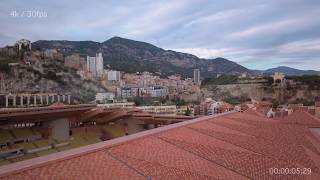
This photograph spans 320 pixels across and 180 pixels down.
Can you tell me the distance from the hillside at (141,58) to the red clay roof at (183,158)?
8451 cm

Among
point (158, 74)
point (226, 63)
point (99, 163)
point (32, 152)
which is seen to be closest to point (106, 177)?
point (99, 163)

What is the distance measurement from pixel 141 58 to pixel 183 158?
116m

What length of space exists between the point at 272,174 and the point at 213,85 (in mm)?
81357

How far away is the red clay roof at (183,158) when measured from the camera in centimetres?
612

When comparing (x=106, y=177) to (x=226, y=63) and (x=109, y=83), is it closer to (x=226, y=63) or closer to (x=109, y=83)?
(x=109, y=83)

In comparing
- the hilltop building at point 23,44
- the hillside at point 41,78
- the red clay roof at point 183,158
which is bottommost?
the red clay roof at point 183,158

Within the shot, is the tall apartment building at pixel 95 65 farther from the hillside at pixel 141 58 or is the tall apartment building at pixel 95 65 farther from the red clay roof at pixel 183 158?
the red clay roof at pixel 183 158

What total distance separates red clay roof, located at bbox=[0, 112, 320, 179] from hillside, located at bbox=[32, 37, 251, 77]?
8451 centimetres

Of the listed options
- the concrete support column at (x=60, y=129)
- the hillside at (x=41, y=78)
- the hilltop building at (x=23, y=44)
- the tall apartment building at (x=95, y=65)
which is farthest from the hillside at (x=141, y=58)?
the concrete support column at (x=60, y=129)

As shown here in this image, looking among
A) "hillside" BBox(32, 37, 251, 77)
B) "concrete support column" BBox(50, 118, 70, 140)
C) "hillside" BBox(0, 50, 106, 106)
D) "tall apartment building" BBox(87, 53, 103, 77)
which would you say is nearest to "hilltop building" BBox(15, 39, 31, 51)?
"hillside" BBox(0, 50, 106, 106)

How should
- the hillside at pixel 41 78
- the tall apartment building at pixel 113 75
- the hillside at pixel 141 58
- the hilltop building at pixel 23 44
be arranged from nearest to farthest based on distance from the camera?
1. the hillside at pixel 41 78
2. the hilltop building at pixel 23 44
3. the tall apartment building at pixel 113 75
4. the hillside at pixel 141 58

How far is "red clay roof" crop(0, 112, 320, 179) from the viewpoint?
241 inches

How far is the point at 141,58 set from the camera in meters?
124

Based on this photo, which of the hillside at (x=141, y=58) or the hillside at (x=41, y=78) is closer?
the hillside at (x=41, y=78)
